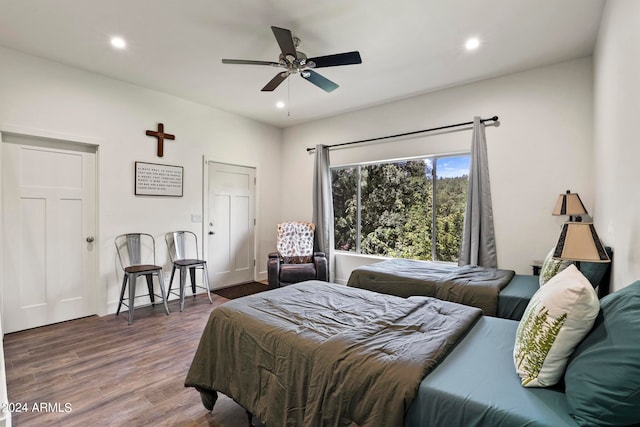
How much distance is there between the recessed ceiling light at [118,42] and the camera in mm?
2797

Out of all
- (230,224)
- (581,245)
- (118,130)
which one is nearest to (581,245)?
(581,245)

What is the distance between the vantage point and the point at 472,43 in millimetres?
2883

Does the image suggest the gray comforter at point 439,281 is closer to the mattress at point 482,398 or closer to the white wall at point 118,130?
the mattress at point 482,398

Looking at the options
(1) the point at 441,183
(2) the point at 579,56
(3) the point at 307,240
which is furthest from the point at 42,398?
(2) the point at 579,56

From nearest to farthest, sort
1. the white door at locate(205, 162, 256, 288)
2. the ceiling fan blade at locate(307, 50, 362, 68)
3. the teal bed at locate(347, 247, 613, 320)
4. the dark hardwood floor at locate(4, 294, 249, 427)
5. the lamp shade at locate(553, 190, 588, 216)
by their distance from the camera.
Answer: the dark hardwood floor at locate(4, 294, 249, 427), the teal bed at locate(347, 247, 613, 320), the ceiling fan blade at locate(307, 50, 362, 68), the lamp shade at locate(553, 190, 588, 216), the white door at locate(205, 162, 256, 288)

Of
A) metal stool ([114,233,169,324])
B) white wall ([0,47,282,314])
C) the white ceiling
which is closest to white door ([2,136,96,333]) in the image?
white wall ([0,47,282,314])

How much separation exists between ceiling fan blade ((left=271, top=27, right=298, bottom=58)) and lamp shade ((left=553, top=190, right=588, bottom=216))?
291 cm

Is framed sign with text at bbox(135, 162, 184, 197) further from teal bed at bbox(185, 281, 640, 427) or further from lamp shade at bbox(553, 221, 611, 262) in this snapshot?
lamp shade at bbox(553, 221, 611, 262)

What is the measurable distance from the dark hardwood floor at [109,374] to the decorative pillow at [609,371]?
1702mm

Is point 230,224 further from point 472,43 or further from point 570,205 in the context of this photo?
point 570,205

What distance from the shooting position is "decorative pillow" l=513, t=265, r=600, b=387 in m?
1.10

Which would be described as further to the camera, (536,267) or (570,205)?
(536,267)

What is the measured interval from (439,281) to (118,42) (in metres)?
3.72

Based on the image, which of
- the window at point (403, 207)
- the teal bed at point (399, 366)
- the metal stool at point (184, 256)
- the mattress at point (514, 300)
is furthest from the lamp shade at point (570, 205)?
the metal stool at point (184, 256)
